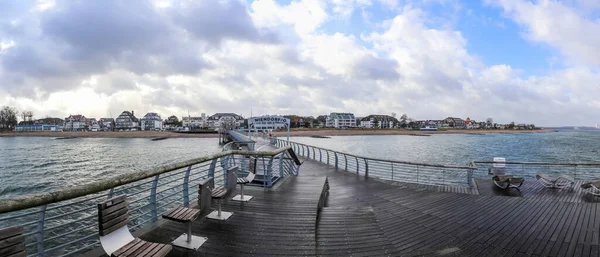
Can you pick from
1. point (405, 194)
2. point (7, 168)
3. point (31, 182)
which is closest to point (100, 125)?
point (7, 168)

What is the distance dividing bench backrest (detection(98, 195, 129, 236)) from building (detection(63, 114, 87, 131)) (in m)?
198

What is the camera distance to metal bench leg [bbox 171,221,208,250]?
4.12 metres

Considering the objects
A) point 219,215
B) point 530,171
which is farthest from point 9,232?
point 530,171

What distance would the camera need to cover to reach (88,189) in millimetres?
3613

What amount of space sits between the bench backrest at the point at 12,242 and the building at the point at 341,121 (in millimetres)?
162201

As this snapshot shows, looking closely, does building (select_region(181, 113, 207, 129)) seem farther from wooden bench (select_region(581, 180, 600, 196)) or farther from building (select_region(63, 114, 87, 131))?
wooden bench (select_region(581, 180, 600, 196))

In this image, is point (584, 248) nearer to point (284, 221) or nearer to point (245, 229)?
point (284, 221)

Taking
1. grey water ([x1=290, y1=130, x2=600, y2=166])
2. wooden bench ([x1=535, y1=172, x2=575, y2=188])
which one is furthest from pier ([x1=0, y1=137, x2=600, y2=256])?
grey water ([x1=290, y1=130, x2=600, y2=166])

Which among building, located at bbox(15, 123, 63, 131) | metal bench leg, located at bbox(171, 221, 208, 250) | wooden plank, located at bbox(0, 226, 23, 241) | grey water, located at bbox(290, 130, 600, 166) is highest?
building, located at bbox(15, 123, 63, 131)

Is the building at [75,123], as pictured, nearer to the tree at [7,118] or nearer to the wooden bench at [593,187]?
the tree at [7,118]

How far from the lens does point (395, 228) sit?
17.5ft

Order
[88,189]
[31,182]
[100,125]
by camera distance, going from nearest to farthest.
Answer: [88,189] → [31,182] → [100,125]

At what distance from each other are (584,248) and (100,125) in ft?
683

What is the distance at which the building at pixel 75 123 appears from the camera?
528 feet
